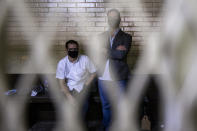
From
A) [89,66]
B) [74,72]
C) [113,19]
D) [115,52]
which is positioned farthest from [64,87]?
[113,19]

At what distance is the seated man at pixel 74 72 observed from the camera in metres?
2.43

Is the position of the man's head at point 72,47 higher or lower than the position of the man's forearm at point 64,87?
higher

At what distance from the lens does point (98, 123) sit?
293cm

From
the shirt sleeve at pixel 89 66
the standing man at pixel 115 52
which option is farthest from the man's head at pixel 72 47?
the standing man at pixel 115 52

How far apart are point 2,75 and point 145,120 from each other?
2067 millimetres

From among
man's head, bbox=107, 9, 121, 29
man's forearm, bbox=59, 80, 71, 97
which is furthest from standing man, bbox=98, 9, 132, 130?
man's forearm, bbox=59, 80, 71, 97

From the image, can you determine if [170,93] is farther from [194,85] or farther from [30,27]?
[30,27]

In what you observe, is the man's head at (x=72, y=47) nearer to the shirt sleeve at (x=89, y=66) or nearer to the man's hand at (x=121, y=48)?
A: the shirt sleeve at (x=89, y=66)

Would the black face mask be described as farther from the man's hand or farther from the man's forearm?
the man's hand

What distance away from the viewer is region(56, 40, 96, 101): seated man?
2428 millimetres

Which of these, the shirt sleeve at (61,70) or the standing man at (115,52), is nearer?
the standing man at (115,52)

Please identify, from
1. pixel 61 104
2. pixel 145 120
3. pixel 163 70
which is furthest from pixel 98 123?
pixel 163 70

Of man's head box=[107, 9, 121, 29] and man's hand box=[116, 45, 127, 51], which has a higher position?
man's head box=[107, 9, 121, 29]

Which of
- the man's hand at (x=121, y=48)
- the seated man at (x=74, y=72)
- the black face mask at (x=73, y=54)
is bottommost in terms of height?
the seated man at (x=74, y=72)
